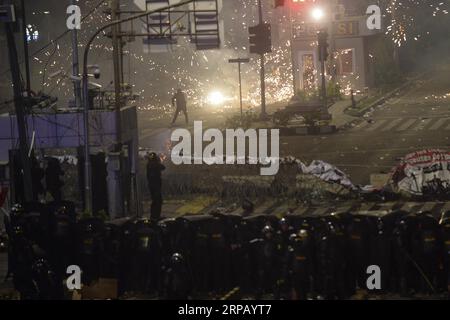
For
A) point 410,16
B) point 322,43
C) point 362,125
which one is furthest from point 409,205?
point 410,16

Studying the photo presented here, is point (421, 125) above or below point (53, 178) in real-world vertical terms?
above

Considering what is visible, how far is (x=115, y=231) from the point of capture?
15977 millimetres

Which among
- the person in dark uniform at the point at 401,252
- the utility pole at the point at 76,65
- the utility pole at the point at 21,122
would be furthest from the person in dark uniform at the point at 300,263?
the utility pole at the point at 76,65

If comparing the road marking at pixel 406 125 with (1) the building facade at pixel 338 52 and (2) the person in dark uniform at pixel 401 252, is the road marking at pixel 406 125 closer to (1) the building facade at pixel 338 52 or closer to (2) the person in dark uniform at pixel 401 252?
(1) the building facade at pixel 338 52

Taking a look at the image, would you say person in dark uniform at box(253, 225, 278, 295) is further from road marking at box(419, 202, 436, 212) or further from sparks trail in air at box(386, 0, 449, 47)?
sparks trail in air at box(386, 0, 449, 47)

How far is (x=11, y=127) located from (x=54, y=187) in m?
1.63

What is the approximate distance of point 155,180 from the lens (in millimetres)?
21969

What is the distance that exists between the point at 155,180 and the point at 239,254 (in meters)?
6.80

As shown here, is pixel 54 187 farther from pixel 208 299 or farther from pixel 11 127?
pixel 208 299

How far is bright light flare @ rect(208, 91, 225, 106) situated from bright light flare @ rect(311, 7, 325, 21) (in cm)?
708

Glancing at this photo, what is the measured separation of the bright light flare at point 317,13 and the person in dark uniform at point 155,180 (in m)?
27.2

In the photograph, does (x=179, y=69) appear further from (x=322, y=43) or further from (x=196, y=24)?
(x=196, y=24)
